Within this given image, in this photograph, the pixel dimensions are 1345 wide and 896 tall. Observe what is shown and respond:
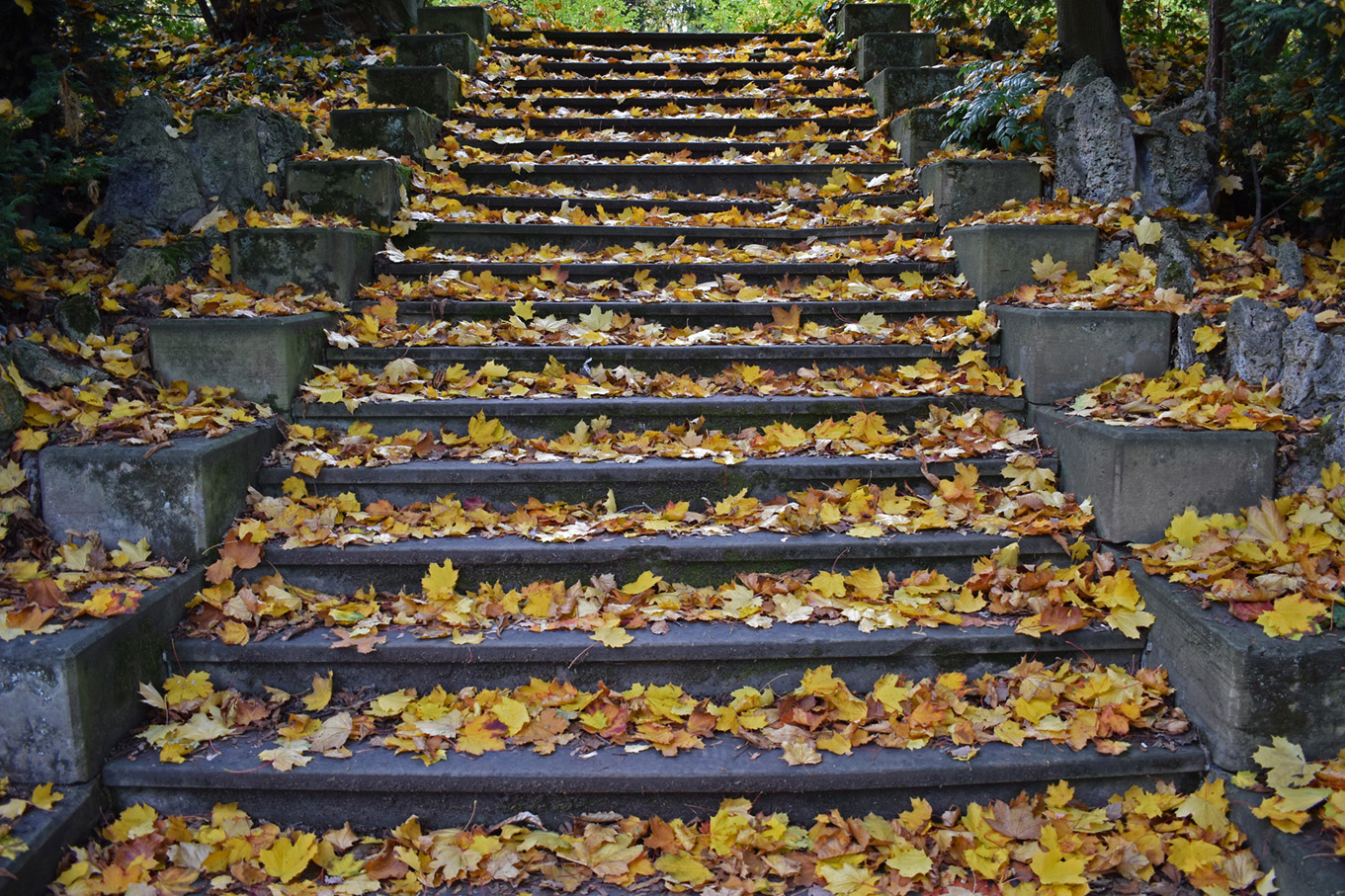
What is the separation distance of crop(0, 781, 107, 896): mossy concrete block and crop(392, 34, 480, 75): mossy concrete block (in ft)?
18.2

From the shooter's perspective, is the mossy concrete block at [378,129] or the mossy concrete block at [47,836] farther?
the mossy concrete block at [378,129]

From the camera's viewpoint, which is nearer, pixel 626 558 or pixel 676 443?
pixel 626 558

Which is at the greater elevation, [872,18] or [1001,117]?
[872,18]

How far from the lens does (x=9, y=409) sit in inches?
114

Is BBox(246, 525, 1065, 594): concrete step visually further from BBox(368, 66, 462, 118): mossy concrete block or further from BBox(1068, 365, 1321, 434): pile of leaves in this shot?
BBox(368, 66, 462, 118): mossy concrete block

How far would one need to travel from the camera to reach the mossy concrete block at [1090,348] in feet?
11.3

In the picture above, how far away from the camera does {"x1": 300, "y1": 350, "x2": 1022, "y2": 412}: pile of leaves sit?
143 inches

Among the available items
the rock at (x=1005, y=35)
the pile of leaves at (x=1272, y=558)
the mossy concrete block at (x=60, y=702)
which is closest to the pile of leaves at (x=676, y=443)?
Answer: the pile of leaves at (x=1272, y=558)

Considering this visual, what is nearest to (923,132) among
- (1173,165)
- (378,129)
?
(1173,165)

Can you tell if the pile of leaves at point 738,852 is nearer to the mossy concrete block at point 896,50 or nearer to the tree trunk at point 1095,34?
the tree trunk at point 1095,34

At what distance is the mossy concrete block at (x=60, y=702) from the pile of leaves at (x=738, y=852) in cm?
22

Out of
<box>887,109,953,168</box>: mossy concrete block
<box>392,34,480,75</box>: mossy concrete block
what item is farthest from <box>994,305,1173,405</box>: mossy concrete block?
<box>392,34,480,75</box>: mossy concrete block

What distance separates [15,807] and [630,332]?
9.20 ft

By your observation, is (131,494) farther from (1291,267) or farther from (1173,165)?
(1173,165)
